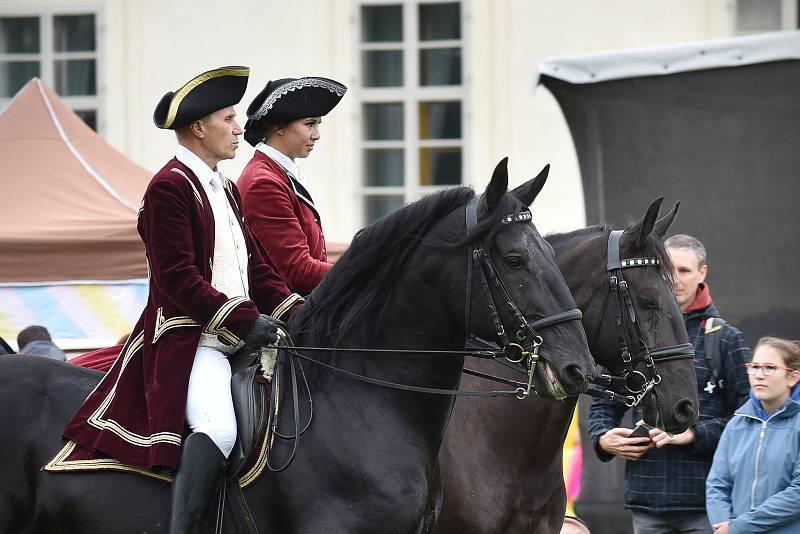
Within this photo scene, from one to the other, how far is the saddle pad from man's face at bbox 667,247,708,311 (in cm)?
221

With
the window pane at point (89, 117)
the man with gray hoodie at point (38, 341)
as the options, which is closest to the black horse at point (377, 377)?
the man with gray hoodie at point (38, 341)

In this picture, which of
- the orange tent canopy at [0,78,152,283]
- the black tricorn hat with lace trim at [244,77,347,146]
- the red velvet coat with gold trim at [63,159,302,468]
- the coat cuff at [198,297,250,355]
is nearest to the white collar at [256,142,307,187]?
the black tricorn hat with lace trim at [244,77,347,146]

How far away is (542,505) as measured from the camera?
5168 mm

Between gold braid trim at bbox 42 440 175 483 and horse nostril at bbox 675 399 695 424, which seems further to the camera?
horse nostril at bbox 675 399 695 424

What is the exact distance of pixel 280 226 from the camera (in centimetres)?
491

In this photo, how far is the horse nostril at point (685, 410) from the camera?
4852 mm

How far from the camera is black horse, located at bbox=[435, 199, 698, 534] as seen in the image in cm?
492

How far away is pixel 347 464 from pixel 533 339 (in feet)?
2.29

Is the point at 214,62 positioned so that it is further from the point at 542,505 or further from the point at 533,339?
the point at 533,339

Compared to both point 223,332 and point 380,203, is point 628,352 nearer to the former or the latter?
point 223,332

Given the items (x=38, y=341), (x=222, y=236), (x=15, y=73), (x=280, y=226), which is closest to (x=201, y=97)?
(x=222, y=236)

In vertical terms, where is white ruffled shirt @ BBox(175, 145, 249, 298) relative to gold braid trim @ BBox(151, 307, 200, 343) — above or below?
above

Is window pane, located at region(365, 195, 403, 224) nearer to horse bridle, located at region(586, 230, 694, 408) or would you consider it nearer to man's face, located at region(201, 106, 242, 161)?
horse bridle, located at region(586, 230, 694, 408)

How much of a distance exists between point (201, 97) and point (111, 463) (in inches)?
48.7
